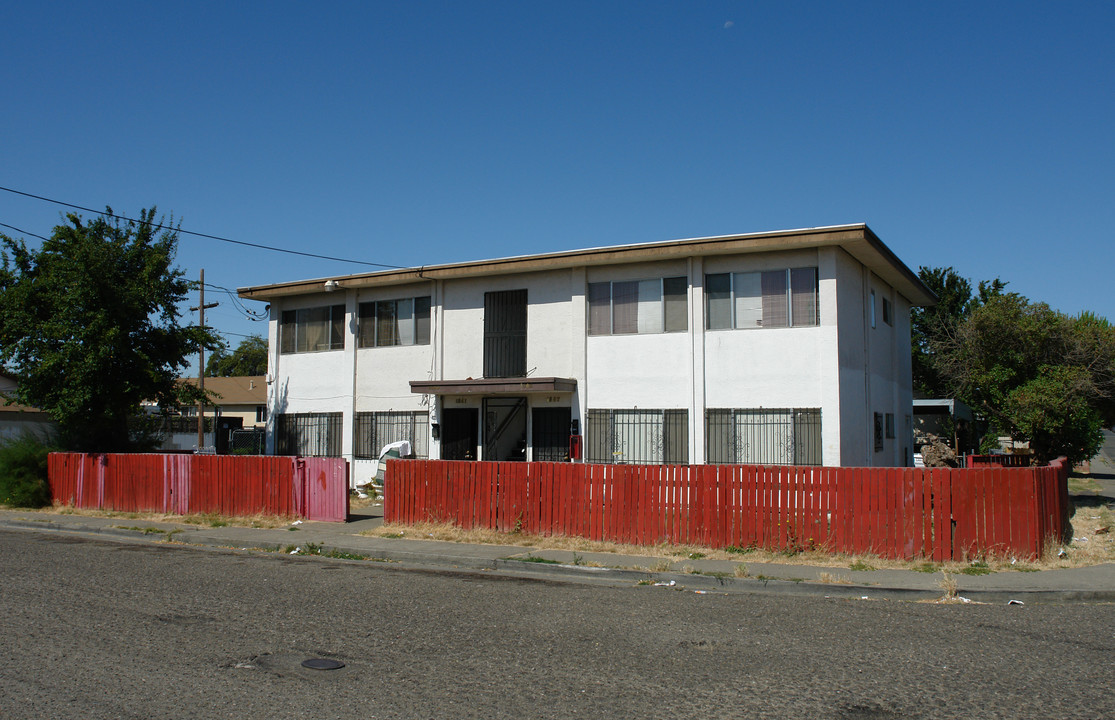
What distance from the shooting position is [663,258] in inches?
732

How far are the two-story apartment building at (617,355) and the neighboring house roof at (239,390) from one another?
2788cm

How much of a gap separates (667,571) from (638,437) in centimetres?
794

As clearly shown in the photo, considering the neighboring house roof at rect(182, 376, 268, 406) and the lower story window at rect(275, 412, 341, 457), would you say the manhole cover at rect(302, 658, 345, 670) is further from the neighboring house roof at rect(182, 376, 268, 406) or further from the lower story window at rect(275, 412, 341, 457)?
the neighboring house roof at rect(182, 376, 268, 406)

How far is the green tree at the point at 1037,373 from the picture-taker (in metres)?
20.0

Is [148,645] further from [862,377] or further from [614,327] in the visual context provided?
[862,377]

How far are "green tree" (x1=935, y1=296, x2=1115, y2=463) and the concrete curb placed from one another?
38.9 ft

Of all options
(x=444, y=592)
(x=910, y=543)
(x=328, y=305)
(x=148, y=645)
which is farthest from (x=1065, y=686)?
(x=328, y=305)

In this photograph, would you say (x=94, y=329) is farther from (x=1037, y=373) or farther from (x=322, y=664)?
(x=1037, y=373)

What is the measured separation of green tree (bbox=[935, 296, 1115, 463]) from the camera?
65.7 feet

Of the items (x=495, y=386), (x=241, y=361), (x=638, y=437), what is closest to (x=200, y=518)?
(x=495, y=386)

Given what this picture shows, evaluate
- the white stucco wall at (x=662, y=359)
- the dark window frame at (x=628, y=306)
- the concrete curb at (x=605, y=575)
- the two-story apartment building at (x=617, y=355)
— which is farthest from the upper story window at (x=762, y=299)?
the concrete curb at (x=605, y=575)

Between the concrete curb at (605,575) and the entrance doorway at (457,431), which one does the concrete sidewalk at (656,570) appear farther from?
the entrance doorway at (457,431)

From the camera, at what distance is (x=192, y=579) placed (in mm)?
10586

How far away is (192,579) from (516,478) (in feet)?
17.1
